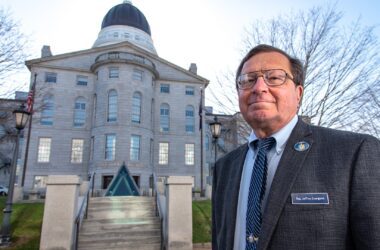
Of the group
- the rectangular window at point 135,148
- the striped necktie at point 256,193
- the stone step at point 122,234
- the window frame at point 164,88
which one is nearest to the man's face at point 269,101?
the striped necktie at point 256,193

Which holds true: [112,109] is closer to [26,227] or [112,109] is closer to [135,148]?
[135,148]

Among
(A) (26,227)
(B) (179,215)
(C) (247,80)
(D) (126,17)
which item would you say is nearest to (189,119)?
(D) (126,17)

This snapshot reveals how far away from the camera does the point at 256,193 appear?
5.66ft

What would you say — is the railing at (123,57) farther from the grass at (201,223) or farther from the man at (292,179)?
the man at (292,179)

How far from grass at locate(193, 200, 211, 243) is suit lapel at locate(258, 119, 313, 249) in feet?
31.7

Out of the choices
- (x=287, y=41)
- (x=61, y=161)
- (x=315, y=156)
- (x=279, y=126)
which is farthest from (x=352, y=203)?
(x=61, y=161)

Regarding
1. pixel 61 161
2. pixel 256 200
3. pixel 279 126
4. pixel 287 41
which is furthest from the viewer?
pixel 61 161

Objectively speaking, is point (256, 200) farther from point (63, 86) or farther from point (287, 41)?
point (63, 86)

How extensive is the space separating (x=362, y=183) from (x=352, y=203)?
11cm

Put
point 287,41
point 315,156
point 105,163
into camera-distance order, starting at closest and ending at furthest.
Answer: point 315,156 < point 287,41 < point 105,163

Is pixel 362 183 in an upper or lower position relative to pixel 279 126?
lower

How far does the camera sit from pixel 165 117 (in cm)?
3762

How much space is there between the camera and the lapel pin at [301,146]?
166cm

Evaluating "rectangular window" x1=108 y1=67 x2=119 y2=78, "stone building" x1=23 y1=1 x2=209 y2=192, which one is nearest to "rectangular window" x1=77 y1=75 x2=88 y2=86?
"stone building" x1=23 y1=1 x2=209 y2=192
